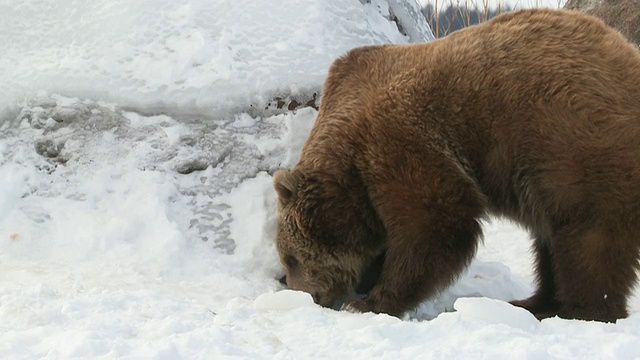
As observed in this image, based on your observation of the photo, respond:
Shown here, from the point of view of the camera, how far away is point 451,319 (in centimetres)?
320

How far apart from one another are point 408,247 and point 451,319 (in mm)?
823

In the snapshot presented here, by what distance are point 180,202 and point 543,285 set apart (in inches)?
91.4

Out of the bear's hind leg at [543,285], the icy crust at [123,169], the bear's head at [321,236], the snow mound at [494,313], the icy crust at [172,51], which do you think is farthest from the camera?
the icy crust at [172,51]

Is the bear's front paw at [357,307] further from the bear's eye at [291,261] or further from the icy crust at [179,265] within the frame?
the bear's eye at [291,261]

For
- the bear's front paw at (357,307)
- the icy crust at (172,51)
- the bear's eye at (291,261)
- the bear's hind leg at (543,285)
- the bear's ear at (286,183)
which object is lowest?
the bear's hind leg at (543,285)

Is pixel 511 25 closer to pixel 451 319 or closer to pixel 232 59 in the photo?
pixel 451 319

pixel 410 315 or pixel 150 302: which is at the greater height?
pixel 150 302

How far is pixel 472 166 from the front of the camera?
4039mm

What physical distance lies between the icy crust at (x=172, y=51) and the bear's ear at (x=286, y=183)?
3.90 ft

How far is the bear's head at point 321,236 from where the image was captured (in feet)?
14.1

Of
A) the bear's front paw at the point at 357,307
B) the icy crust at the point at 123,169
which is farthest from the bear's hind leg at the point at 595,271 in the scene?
the icy crust at the point at 123,169

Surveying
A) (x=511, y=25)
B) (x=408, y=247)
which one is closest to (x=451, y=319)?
(x=408, y=247)

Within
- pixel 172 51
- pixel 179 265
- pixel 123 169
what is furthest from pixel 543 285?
pixel 172 51

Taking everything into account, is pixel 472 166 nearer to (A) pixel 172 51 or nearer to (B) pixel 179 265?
(B) pixel 179 265
